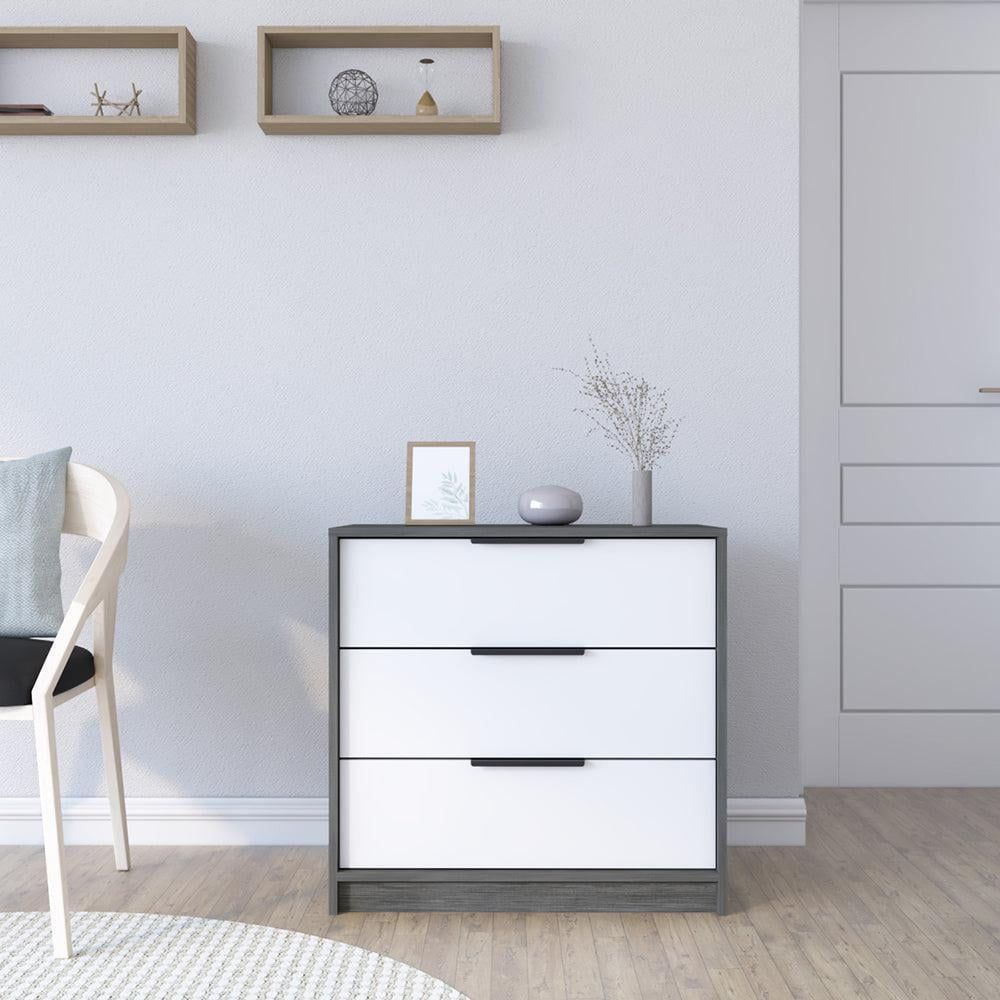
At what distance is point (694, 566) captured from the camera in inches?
79.1

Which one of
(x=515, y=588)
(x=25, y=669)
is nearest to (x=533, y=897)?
(x=515, y=588)

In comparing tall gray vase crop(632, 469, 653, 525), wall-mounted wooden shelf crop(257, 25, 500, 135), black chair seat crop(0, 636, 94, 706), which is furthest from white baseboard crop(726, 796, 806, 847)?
wall-mounted wooden shelf crop(257, 25, 500, 135)

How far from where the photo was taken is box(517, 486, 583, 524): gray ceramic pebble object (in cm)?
211

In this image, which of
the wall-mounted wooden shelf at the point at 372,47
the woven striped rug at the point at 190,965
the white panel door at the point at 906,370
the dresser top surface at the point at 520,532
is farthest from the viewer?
the white panel door at the point at 906,370

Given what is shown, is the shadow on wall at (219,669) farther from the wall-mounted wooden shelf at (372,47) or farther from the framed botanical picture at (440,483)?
the wall-mounted wooden shelf at (372,47)

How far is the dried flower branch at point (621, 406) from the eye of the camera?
241 centimetres

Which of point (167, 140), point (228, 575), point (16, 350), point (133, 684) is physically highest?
point (167, 140)

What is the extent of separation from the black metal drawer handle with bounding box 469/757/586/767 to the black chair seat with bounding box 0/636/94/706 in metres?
0.78

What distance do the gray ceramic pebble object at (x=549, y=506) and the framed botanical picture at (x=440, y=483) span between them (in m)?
0.12

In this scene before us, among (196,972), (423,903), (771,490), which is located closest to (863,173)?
(771,490)

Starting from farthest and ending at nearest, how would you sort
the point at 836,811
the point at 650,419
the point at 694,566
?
the point at 836,811, the point at 650,419, the point at 694,566

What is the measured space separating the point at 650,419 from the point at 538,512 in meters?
0.48

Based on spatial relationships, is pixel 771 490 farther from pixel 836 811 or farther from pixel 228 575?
pixel 228 575

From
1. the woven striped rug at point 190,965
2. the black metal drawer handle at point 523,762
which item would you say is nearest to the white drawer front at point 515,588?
the black metal drawer handle at point 523,762
